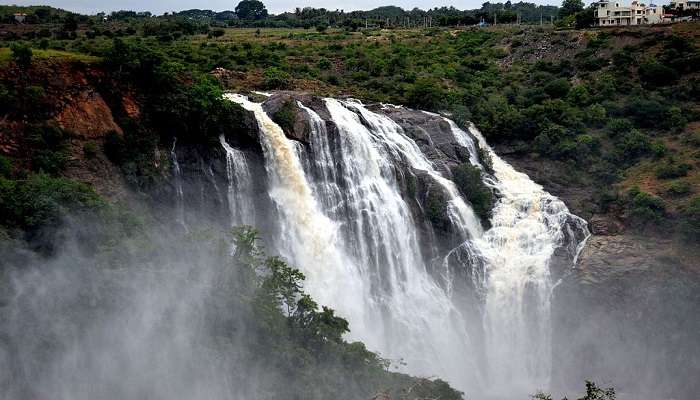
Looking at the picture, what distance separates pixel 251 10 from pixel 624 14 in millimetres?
80880

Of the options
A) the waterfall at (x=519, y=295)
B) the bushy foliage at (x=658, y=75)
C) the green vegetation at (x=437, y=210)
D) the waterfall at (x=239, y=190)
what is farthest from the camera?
the bushy foliage at (x=658, y=75)

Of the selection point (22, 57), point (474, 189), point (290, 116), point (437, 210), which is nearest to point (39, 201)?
point (22, 57)

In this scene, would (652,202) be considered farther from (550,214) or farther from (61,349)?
(61,349)

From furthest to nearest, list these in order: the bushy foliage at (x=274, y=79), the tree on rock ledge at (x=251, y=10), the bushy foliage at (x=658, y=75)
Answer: the tree on rock ledge at (x=251, y=10) < the bushy foliage at (x=658, y=75) < the bushy foliage at (x=274, y=79)

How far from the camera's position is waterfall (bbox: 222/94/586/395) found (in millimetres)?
48844

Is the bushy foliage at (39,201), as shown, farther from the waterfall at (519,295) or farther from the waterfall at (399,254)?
the waterfall at (519,295)

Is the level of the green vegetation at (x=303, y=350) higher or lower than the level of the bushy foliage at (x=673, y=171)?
lower

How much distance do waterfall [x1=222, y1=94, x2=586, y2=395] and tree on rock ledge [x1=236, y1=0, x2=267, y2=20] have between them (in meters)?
111

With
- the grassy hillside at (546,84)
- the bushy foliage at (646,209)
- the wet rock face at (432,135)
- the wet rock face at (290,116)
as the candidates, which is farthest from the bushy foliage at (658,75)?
the wet rock face at (290,116)

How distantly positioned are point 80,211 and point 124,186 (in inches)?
255

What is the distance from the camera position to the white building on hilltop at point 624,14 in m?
106

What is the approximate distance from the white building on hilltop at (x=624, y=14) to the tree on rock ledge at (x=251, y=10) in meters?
76.0

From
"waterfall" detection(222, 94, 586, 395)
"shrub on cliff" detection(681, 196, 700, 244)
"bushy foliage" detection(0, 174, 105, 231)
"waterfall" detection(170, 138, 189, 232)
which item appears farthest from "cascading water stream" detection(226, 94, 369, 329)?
"shrub on cliff" detection(681, 196, 700, 244)

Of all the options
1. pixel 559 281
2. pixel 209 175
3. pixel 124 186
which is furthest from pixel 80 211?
pixel 559 281
